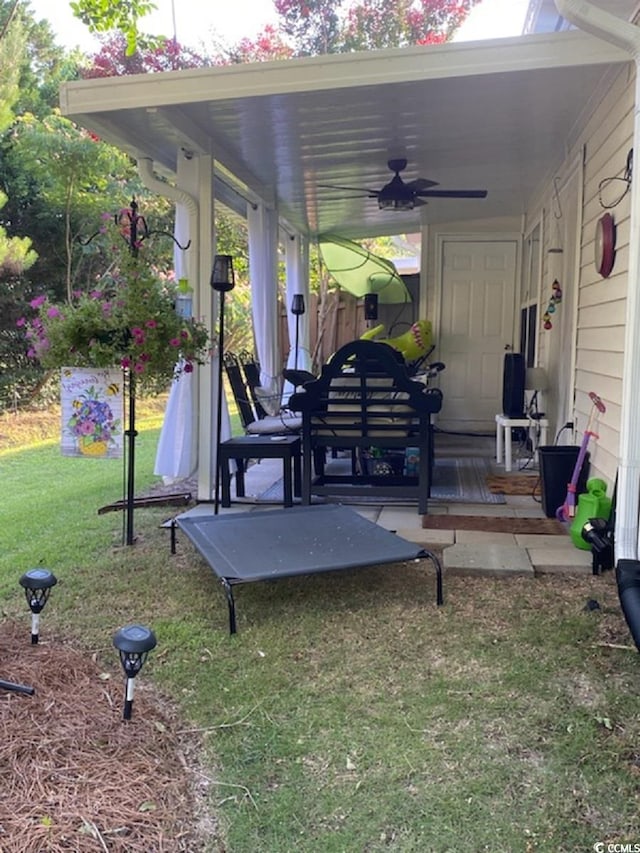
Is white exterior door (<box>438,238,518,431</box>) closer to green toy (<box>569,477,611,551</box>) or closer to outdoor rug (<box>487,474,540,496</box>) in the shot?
outdoor rug (<box>487,474,540,496</box>)

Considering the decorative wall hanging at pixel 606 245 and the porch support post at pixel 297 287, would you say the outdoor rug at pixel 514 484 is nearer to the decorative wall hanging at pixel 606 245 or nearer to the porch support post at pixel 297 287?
the decorative wall hanging at pixel 606 245

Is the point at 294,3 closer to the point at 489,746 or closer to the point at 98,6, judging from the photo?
the point at 98,6

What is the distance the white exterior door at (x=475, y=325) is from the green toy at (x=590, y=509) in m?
4.29

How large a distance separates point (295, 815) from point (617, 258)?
302cm

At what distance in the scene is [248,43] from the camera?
437 inches

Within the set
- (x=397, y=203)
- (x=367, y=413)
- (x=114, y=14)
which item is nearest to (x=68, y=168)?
(x=114, y=14)

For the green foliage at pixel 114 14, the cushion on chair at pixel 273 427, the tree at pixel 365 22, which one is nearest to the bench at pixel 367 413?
the cushion on chair at pixel 273 427

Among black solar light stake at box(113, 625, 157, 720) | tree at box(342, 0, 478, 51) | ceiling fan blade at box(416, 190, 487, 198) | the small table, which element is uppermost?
tree at box(342, 0, 478, 51)

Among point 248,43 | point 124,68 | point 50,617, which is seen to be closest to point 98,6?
point 50,617

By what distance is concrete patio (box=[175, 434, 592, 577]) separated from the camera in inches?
126

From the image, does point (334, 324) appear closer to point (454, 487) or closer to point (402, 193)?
point (402, 193)

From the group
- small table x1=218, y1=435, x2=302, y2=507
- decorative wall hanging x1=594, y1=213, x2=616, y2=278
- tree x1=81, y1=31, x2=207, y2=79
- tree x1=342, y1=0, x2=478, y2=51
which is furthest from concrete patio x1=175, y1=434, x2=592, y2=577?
tree x1=342, y1=0, x2=478, y2=51

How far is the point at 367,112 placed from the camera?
4.06 meters

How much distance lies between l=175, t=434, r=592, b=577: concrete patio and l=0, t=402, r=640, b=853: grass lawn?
0.33 feet
